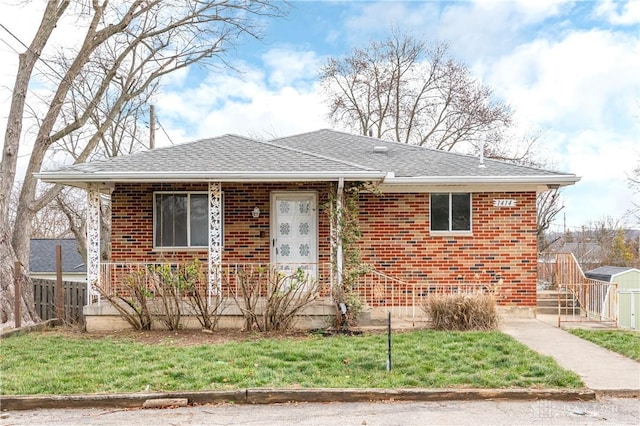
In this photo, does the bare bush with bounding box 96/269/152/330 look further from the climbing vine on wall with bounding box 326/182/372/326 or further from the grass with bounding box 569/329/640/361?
the grass with bounding box 569/329/640/361

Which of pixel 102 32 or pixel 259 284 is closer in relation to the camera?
pixel 259 284

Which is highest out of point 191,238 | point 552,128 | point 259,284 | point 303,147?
point 552,128

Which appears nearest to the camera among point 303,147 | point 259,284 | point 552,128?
point 259,284

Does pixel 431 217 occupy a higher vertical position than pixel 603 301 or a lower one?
higher

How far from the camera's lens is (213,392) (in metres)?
5.93

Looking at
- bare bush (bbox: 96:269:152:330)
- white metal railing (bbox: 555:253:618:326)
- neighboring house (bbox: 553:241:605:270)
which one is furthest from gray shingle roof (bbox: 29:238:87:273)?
neighboring house (bbox: 553:241:605:270)

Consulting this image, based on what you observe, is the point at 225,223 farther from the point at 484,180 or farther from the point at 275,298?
the point at 484,180

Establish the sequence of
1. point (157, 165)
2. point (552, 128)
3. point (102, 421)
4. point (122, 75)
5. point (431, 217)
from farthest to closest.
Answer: point (552, 128), point (122, 75), point (431, 217), point (157, 165), point (102, 421)

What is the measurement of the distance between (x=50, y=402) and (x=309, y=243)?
6993 mm

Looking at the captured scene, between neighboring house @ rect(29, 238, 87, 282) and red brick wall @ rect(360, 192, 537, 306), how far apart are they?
19471 millimetres

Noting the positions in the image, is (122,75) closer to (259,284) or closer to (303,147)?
(303,147)

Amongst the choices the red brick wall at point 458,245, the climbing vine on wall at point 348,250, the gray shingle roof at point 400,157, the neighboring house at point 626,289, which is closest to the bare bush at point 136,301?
the climbing vine on wall at point 348,250

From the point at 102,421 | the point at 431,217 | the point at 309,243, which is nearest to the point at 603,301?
the point at 431,217

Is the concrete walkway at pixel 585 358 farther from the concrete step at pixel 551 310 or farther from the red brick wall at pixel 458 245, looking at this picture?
the concrete step at pixel 551 310
